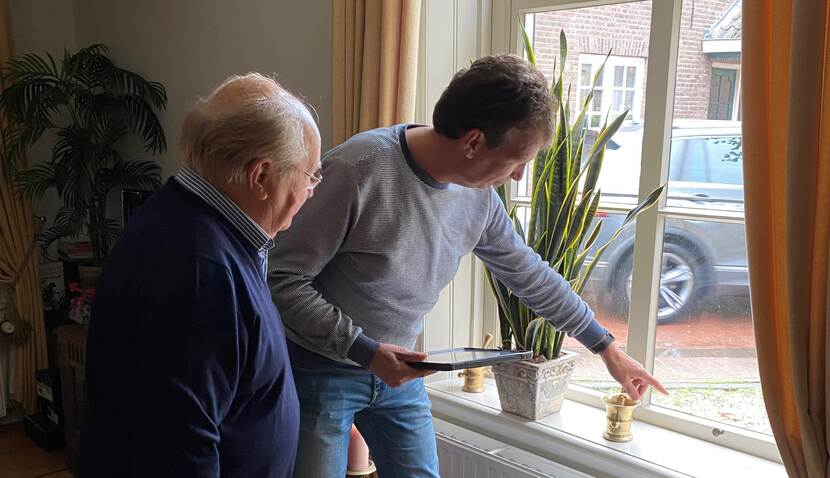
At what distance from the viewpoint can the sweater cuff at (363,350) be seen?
1.42 meters

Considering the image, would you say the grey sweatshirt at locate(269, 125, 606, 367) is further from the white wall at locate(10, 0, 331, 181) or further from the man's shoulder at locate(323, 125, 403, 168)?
the white wall at locate(10, 0, 331, 181)

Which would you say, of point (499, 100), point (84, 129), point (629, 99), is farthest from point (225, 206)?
point (84, 129)

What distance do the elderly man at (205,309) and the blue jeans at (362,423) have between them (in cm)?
38

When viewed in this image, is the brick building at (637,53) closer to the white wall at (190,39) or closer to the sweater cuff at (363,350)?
the white wall at (190,39)

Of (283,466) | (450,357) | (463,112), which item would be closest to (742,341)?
(450,357)

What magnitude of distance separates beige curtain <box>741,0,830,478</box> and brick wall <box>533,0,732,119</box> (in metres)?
Answer: 0.49

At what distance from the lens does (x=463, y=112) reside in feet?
4.49

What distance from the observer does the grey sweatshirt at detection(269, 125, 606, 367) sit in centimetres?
140

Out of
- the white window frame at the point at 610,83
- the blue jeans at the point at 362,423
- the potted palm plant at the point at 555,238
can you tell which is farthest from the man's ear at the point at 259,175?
the white window frame at the point at 610,83

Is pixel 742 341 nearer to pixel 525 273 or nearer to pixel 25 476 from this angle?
pixel 525 273

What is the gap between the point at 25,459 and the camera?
11.2 ft

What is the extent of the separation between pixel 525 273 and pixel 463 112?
51cm

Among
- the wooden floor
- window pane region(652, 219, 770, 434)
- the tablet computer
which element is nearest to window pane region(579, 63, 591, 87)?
window pane region(652, 219, 770, 434)

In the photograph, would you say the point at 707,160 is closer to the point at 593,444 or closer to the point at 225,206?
the point at 593,444
